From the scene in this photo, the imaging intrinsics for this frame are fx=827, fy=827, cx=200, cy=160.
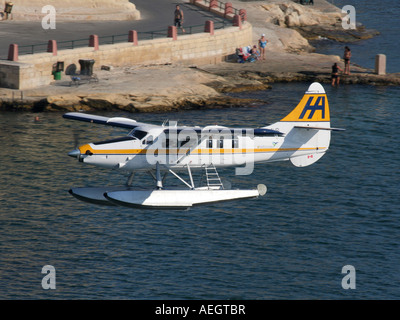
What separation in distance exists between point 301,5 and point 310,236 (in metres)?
64.3

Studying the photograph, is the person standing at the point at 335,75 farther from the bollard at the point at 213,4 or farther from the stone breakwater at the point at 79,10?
the stone breakwater at the point at 79,10

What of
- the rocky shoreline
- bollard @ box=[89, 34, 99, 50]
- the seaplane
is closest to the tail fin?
the seaplane

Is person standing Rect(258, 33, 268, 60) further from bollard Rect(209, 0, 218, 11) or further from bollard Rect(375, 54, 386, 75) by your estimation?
bollard Rect(375, 54, 386, 75)

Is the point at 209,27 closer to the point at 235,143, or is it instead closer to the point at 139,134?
the point at 235,143

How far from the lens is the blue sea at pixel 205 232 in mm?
33875

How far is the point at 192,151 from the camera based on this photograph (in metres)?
36.7

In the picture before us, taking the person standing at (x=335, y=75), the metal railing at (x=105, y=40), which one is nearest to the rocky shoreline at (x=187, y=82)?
the person standing at (x=335, y=75)

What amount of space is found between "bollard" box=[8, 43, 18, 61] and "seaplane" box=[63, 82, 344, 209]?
1971cm

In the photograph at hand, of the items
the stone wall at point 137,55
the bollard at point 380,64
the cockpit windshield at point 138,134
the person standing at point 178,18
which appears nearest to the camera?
the cockpit windshield at point 138,134

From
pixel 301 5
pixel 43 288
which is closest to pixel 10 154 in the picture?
pixel 43 288

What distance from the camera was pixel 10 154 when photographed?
48000 mm

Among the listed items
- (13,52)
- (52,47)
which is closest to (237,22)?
(52,47)

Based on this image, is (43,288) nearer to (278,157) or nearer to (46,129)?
(278,157)

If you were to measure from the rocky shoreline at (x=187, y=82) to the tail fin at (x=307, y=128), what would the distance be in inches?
811
